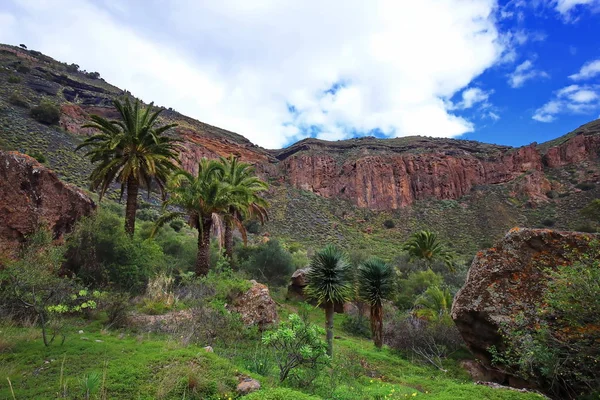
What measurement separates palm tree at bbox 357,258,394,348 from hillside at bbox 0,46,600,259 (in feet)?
92.8

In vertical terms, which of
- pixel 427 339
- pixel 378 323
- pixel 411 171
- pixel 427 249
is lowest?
pixel 427 339

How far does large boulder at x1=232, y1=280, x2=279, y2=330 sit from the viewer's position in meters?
14.1

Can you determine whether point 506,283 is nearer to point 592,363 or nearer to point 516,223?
point 592,363

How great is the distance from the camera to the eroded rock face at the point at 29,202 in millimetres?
11664

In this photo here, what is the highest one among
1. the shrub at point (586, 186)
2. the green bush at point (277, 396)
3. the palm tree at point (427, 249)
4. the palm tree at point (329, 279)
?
the shrub at point (586, 186)

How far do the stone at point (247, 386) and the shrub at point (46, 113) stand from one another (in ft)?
161

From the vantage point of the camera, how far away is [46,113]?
4219 cm

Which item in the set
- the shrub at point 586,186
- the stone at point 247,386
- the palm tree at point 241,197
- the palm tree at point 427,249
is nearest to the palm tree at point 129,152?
Answer: the palm tree at point 241,197

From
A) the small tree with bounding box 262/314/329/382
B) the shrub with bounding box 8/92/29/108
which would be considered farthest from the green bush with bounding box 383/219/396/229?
the shrub with bounding box 8/92/29/108

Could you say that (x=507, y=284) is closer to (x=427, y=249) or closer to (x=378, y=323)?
(x=378, y=323)

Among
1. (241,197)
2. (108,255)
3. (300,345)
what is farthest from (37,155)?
(300,345)

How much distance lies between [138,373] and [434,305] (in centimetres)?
1765

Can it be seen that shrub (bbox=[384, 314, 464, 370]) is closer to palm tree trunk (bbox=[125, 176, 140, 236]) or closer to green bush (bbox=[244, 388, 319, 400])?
green bush (bbox=[244, 388, 319, 400])

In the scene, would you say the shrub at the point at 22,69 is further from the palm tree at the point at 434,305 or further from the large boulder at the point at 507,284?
the large boulder at the point at 507,284
